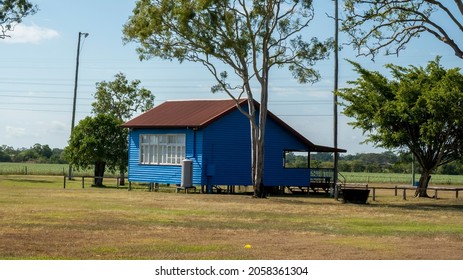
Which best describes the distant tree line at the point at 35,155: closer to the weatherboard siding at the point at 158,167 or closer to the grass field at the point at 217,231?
the weatherboard siding at the point at 158,167

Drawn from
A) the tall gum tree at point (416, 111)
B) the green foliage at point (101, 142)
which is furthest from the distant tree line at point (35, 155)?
the tall gum tree at point (416, 111)

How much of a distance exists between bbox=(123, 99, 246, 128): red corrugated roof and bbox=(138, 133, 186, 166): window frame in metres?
0.73

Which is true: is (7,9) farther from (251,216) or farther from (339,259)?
(339,259)

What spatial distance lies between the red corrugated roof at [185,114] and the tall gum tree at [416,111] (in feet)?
22.3

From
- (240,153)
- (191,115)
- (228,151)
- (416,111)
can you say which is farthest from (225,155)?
(416,111)

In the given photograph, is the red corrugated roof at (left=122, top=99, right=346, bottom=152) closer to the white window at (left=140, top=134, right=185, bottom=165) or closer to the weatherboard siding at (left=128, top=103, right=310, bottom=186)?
the weatherboard siding at (left=128, top=103, right=310, bottom=186)

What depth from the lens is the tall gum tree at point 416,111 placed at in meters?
42.4

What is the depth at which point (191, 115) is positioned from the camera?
47094 millimetres

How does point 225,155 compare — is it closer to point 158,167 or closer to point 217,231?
point 158,167

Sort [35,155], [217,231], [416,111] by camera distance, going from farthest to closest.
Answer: [35,155] < [416,111] < [217,231]

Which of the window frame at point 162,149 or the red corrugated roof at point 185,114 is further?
the window frame at point 162,149

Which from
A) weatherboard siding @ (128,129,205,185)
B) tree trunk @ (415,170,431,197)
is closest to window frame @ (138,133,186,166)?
weatherboard siding @ (128,129,205,185)

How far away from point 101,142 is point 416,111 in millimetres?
21654

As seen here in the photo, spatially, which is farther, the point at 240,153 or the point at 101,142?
the point at 101,142
